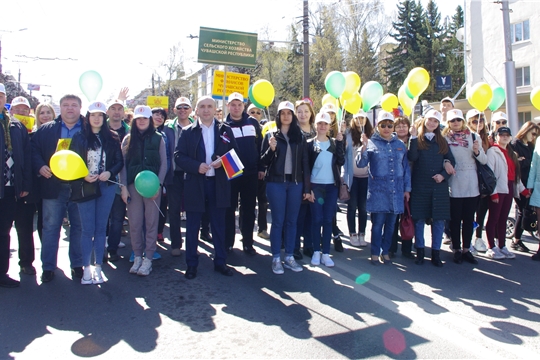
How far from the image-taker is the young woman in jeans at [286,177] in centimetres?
554

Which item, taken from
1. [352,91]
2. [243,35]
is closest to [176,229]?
[352,91]

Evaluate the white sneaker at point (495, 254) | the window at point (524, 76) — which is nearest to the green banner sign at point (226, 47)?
the white sneaker at point (495, 254)

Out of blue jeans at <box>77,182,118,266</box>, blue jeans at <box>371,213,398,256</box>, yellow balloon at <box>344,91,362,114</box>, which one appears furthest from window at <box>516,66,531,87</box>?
blue jeans at <box>77,182,118,266</box>

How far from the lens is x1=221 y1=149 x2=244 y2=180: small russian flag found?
5188mm

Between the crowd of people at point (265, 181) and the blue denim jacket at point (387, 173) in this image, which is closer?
the crowd of people at point (265, 181)

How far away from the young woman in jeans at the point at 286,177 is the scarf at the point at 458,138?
2030 millimetres

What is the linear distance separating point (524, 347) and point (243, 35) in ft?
45.6

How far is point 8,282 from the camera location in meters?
4.95

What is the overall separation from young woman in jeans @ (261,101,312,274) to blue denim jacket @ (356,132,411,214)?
0.84 metres

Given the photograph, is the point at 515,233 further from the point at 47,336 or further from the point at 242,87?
the point at 242,87

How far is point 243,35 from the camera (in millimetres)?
15656

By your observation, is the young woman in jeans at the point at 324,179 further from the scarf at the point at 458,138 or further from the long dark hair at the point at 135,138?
the long dark hair at the point at 135,138

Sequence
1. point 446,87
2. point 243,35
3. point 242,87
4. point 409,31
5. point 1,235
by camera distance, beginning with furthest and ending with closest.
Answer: point 409,31
point 446,87
point 243,35
point 242,87
point 1,235

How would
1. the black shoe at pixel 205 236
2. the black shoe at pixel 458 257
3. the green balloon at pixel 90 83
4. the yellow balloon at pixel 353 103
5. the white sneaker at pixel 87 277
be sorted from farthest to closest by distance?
the yellow balloon at pixel 353 103 < the black shoe at pixel 205 236 < the green balloon at pixel 90 83 < the black shoe at pixel 458 257 < the white sneaker at pixel 87 277
